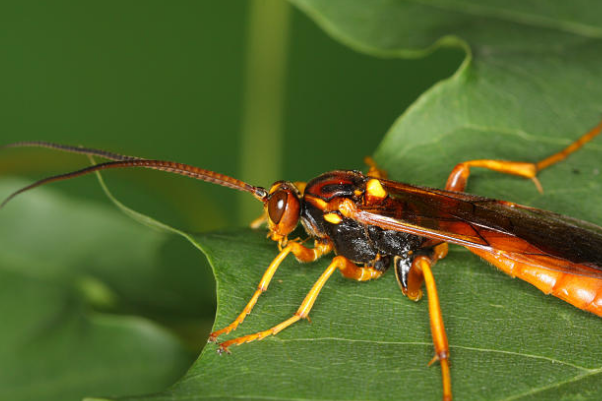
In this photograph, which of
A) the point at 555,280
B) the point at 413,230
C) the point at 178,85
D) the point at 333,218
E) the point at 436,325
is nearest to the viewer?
the point at 436,325

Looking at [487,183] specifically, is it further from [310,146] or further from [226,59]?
[226,59]

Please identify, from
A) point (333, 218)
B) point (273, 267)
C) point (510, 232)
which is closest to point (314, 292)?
point (273, 267)

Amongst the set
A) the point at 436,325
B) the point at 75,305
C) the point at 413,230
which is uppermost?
the point at 413,230

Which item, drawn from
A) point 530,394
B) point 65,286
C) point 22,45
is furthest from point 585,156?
point 22,45

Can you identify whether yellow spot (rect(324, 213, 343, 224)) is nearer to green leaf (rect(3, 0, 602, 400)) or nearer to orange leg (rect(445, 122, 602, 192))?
green leaf (rect(3, 0, 602, 400))

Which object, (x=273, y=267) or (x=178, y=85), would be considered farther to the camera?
(x=178, y=85)

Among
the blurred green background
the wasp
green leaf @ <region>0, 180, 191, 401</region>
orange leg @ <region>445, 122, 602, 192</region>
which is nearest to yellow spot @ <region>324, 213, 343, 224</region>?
the wasp

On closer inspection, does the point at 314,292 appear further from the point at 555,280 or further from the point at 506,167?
the point at 506,167

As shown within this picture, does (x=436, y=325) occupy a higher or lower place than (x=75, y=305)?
higher
